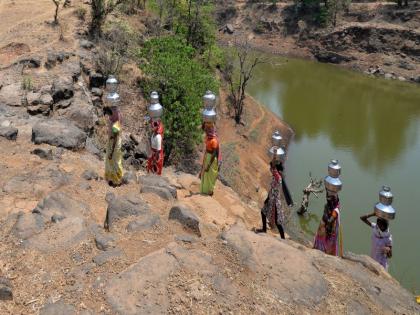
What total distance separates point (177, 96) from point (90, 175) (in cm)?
626

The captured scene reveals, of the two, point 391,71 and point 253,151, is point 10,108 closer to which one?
point 253,151

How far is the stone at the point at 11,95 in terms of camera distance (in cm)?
935

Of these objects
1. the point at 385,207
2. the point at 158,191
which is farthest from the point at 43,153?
the point at 385,207

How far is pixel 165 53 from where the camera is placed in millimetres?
13492

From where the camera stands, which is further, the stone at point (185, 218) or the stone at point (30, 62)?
the stone at point (30, 62)

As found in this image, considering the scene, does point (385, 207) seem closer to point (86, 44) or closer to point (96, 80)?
point (96, 80)

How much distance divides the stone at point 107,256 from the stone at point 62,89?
630cm

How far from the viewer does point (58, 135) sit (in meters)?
7.98

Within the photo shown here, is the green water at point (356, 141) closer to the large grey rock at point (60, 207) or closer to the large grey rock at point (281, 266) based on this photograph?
the large grey rock at point (281, 266)

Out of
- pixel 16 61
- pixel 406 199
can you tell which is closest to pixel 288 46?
pixel 406 199

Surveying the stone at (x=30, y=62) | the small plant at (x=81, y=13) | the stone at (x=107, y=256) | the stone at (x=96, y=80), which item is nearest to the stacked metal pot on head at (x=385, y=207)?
the stone at (x=107, y=256)

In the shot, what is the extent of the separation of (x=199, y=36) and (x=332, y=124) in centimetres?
747

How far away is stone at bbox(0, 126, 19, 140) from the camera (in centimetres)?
772

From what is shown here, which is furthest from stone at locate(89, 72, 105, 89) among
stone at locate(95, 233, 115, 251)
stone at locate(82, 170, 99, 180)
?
stone at locate(95, 233, 115, 251)
